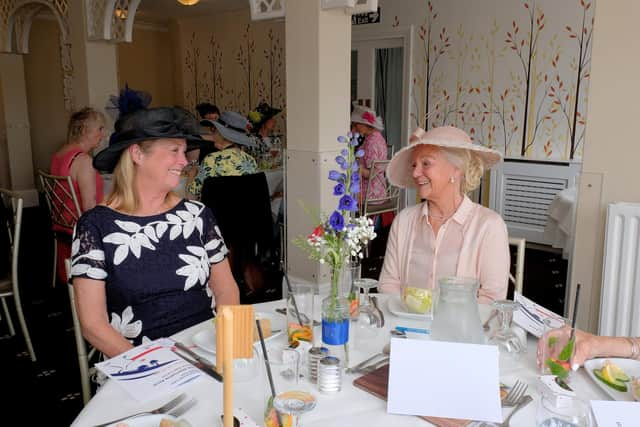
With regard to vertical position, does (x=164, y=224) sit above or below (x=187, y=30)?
below

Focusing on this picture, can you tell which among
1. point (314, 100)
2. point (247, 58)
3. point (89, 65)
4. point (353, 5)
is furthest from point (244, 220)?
point (247, 58)

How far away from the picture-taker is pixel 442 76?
20.8ft

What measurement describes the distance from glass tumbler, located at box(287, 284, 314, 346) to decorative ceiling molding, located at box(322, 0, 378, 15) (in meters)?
2.41

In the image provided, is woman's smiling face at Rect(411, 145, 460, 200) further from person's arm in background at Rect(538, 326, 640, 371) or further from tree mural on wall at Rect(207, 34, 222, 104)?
tree mural on wall at Rect(207, 34, 222, 104)

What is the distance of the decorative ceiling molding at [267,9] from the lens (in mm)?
3725

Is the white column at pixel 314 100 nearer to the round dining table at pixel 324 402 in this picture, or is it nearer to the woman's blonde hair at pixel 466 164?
the woman's blonde hair at pixel 466 164

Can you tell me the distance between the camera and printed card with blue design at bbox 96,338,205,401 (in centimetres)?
120

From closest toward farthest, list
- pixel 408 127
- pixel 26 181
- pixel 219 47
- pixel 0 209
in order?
pixel 0 209 < pixel 408 127 < pixel 26 181 < pixel 219 47

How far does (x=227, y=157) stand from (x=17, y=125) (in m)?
5.34

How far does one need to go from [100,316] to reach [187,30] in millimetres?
8973

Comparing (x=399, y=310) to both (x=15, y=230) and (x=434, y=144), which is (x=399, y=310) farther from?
(x=15, y=230)

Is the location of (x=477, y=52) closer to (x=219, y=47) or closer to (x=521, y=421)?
(x=219, y=47)

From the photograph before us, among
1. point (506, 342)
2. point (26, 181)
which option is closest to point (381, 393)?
point (506, 342)

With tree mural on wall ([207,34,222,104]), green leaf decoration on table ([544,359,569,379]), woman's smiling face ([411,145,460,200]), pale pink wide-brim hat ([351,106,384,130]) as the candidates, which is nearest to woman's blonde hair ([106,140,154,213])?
woman's smiling face ([411,145,460,200])
